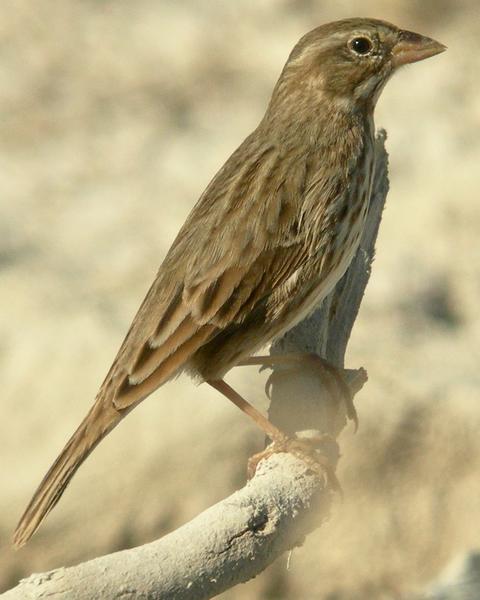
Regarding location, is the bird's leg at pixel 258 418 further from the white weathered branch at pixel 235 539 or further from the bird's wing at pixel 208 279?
the bird's wing at pixel 208 279

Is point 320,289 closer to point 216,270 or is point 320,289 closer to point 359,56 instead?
point 216,270

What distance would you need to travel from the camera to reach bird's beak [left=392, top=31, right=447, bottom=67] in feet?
21.0

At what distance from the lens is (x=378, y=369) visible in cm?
877

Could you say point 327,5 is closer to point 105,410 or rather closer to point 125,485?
point 125,485

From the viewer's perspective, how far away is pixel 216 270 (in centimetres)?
585

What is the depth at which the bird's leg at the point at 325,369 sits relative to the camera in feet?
18.5

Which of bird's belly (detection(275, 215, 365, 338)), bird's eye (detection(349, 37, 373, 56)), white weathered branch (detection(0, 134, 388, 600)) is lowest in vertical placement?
white weathered branch (detection(0, 134, 388, 600))

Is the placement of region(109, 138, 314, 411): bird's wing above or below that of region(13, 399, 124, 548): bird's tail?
above

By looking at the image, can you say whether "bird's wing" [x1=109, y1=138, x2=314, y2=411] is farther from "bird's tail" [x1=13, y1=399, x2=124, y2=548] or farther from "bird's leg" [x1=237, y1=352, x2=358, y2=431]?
"bird's leg" [x1=237, y1=352, x2=358, y2=431]

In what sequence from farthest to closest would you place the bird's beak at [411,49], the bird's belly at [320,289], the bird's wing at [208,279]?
the bird's beak at [411,49], the bird's belly at [320,289], the bird's wing at [208,279]

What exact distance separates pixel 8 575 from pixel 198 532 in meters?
3.81

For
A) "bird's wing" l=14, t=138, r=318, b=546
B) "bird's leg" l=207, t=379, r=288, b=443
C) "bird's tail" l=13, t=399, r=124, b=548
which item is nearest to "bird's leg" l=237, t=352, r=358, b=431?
"bird's leg" l=207, t=379, r=288, b=443

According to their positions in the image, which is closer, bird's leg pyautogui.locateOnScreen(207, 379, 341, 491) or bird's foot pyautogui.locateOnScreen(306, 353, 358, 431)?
bird's leg pyautogui.locateOnScreen(207, 379, 341, 491)

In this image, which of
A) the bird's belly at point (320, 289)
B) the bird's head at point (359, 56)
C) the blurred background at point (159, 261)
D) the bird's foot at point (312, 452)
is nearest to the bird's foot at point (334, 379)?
the bird's belly at point (320, 289)
